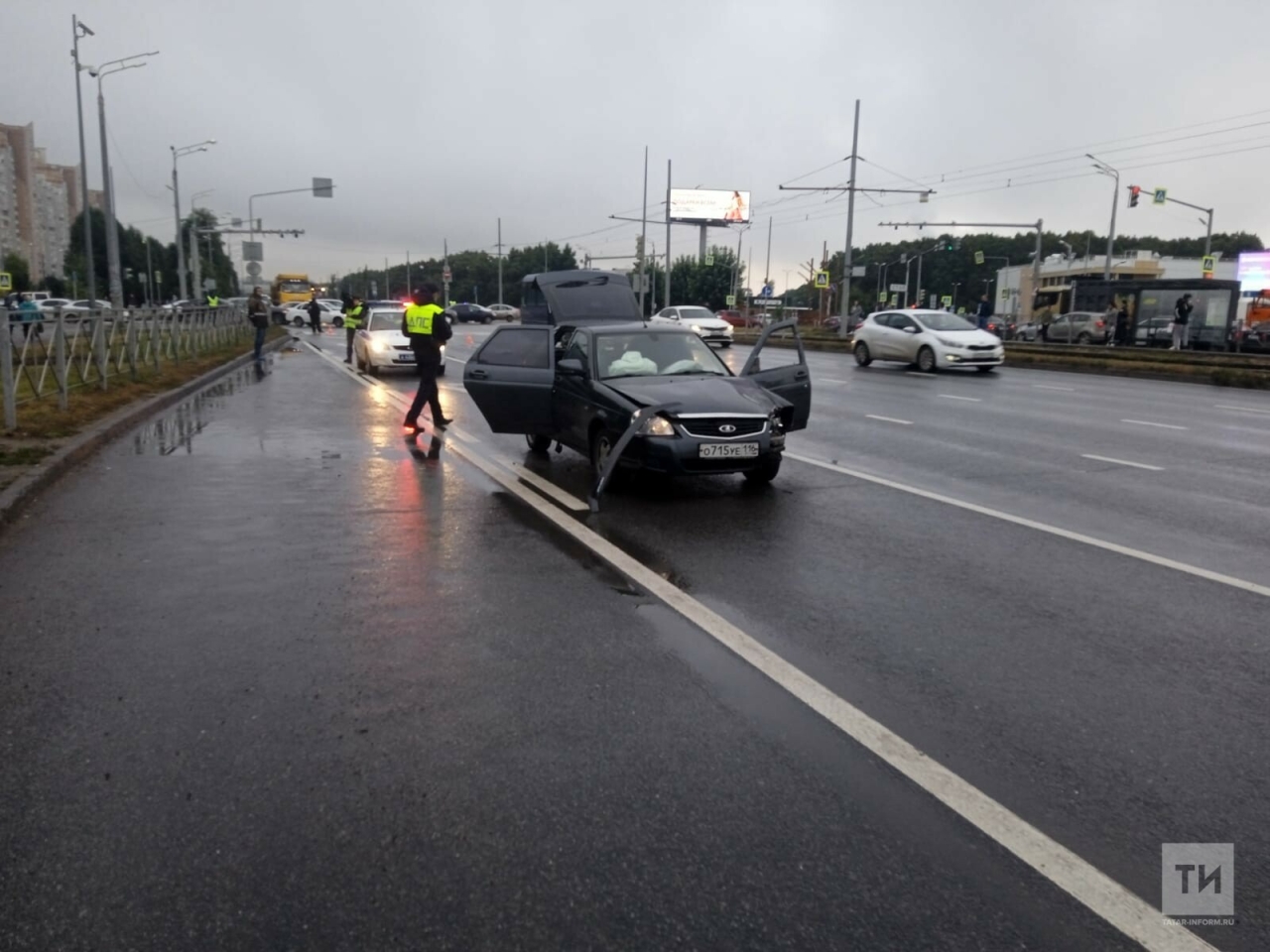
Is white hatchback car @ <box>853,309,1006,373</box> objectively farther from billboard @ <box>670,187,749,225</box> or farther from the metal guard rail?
billboard @ <box>670,187,749,225</box>

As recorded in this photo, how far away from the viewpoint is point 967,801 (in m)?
3.47

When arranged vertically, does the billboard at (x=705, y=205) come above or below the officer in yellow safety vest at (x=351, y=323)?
above

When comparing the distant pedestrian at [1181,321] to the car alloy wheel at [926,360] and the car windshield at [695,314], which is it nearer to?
the car alloy wheel at [926,360]

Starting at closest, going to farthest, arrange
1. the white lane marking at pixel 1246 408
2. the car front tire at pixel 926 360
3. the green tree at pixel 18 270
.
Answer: the white lane marking at pixel 1246 408, the car front tire at pixel 926 360, the green tree at pixel 18 270

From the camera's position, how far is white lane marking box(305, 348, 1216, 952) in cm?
284

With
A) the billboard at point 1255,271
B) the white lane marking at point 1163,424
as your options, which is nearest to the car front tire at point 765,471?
the white lane marking at point 1163,424

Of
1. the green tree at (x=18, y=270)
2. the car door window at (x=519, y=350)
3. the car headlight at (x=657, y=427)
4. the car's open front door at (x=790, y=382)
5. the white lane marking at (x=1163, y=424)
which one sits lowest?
the white lane marking at (x=1163, y=424)

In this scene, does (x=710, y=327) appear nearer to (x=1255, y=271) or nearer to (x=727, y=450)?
(x=1255, y=271)

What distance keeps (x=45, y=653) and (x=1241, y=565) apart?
6820mm

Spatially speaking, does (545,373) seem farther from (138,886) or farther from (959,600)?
(138,886)

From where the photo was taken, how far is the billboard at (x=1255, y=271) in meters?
43.2

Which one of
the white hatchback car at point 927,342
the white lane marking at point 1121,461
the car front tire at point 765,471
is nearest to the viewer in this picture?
the car front tire at point 765,471

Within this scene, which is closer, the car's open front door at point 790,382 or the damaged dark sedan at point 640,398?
the damaged dark sedan at point 640,398

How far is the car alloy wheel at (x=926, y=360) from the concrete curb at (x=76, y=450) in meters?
16.7
